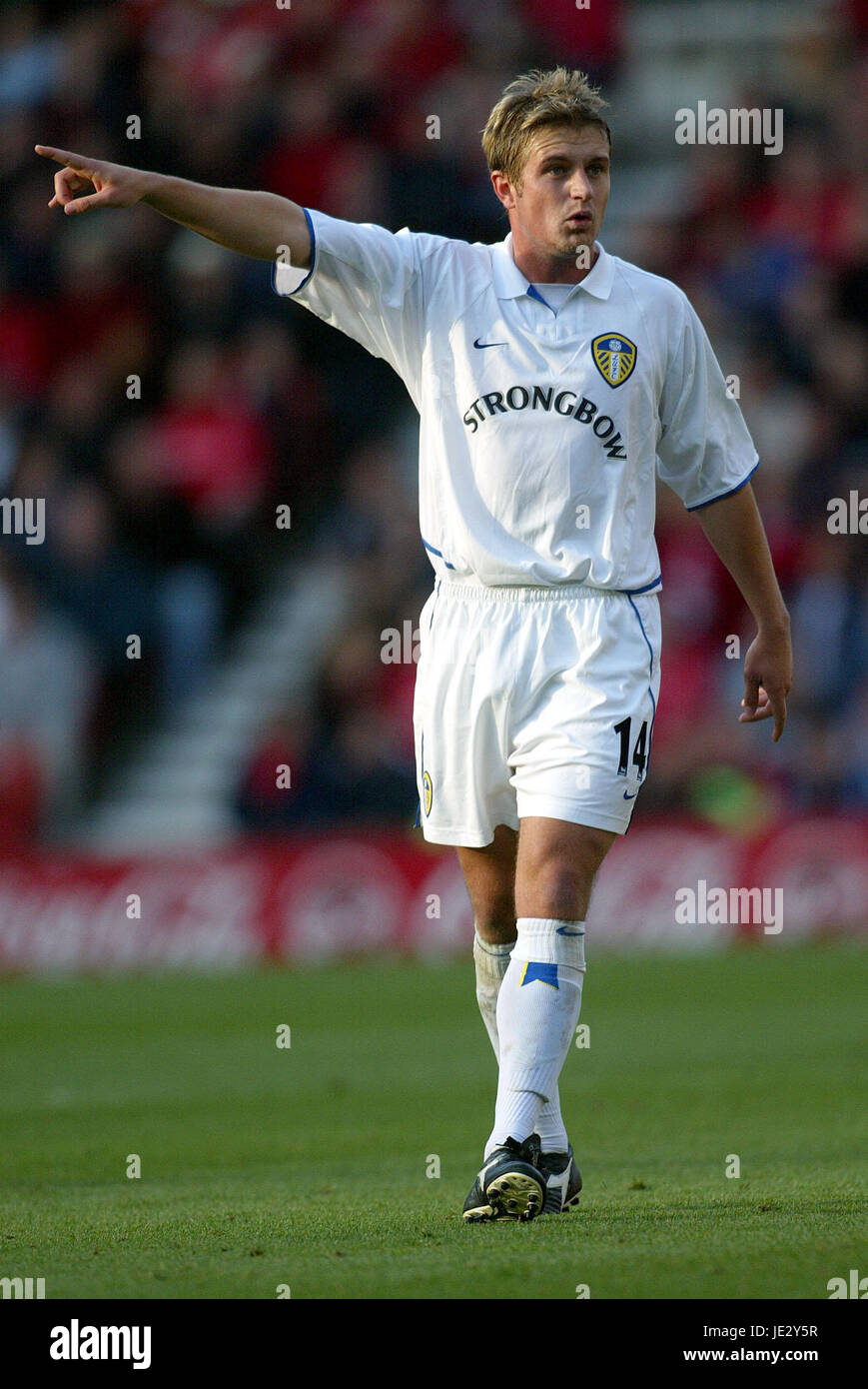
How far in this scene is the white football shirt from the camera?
16.3ft

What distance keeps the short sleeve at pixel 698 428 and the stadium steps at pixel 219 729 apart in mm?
9927

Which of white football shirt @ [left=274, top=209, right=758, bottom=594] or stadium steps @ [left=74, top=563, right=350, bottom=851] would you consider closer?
white football shirt @ [left=274, top=209, right=758, bottom=594]

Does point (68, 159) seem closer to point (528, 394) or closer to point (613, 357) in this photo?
point (528, 394)

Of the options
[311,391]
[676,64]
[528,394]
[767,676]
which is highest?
[676,64]

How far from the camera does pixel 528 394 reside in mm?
4992

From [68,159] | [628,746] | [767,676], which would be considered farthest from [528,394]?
[68,159]

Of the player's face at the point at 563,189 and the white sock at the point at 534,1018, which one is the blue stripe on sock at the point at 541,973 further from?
the player's face at the point at 563,189

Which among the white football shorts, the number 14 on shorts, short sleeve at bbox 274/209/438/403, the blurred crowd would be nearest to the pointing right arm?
short sleeve at bbox 274/209/438/403

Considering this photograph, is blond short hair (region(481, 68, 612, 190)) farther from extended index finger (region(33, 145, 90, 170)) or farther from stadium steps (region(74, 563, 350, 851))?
stadium steps (region(74, 563, 350, 851))

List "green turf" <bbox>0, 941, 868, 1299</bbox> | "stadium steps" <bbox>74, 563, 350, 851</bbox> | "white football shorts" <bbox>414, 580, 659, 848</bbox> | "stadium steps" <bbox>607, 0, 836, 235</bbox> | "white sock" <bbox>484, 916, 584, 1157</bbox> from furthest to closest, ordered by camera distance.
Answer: "stadium steps" <bbox>607, 0, 836, 235</bbox> → "stadium steps" <bbox>74, 563, 350, 851</bbox> → "white football shorts" <bbox>414, 580, 659, 848</bbox> → "white sock" <bbox>484, 916, 584, 1157</bbox> → "green turf" <bbox>0, 941, 868, 1299</bbox>

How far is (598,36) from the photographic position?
18.1 m

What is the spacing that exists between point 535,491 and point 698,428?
1.69 feet
